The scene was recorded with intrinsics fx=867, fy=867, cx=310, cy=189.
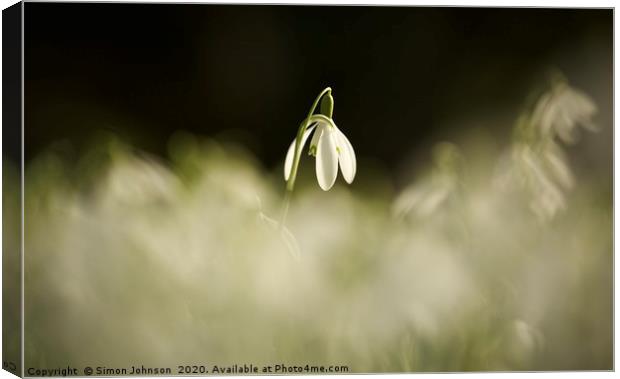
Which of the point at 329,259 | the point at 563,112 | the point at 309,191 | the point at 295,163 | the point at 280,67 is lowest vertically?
the point at 329,259

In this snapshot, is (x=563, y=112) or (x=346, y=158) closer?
(x=346, y=158)

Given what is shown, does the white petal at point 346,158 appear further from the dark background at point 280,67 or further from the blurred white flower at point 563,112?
the blurred white flower at point 563,112

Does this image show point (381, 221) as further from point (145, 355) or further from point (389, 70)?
point (145, 355)

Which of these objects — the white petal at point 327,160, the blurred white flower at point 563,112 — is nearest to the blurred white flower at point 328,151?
the white petal at point 327,160

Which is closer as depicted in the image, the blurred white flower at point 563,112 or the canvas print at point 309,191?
the canvas print at point 309,191

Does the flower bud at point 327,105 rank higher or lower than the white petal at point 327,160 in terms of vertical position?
higher

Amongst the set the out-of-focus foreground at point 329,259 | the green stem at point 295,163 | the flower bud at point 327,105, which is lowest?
the out-of-focus foreground at point 329,259

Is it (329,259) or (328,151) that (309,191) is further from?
(329,259)

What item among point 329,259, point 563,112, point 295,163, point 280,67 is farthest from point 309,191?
point 563,112
